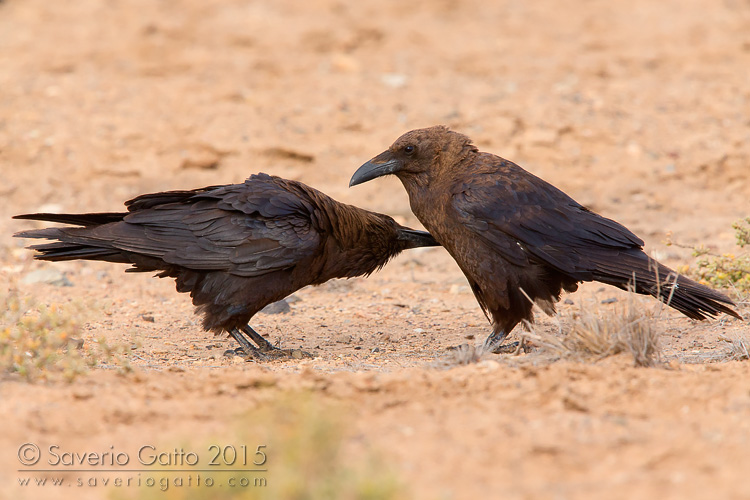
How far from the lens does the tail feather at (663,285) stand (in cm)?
526

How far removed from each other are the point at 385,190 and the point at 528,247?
3998 mm

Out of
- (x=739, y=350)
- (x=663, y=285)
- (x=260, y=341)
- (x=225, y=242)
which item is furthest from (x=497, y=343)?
(x=225, y=242)

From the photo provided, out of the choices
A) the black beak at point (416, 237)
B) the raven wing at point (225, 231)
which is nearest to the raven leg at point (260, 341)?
the raven wing at point (225, 231)

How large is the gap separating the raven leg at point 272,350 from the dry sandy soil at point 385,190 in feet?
0.55

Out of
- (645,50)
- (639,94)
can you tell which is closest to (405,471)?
(639,94)

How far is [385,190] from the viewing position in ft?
30.6

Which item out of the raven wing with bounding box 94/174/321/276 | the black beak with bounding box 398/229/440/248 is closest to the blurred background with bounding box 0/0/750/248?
the black beak with bounding box 398/229/440/248

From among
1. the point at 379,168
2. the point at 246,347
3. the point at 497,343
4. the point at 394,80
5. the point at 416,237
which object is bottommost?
the point at 246,347

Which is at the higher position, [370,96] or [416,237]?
[370,96]

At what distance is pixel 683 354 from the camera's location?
5.34 m

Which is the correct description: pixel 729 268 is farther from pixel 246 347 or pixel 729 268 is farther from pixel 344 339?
pixel 246 347

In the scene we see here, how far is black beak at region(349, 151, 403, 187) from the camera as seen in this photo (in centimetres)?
610

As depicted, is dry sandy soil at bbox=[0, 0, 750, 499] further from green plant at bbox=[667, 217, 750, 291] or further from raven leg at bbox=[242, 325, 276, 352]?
green plant at bbox=[667, 217, 750, 291]

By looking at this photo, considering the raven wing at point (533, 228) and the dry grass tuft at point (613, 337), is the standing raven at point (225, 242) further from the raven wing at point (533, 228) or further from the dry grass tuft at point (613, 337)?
the dry grass tuft at point (613, 337)
